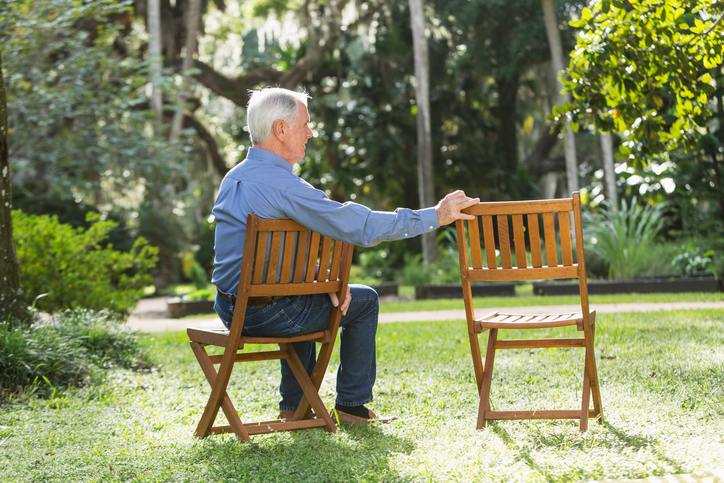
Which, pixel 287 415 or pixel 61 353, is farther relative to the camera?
pixel 61 353

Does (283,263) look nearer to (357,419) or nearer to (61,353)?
(357,419)

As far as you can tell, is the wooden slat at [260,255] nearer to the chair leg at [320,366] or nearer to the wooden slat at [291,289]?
the wooden slat at [291,289]

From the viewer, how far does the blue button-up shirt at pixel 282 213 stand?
2998mm

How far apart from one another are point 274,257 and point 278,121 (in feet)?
2.30

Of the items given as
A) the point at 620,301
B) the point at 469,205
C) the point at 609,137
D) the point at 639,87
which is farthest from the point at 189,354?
the point at 609,137

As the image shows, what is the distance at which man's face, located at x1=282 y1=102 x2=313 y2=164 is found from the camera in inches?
130

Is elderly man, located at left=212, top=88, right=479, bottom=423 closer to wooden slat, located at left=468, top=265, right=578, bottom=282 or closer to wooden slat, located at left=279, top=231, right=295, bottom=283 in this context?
wooden slat, located at left=279, top=231, right=295, bottom=283

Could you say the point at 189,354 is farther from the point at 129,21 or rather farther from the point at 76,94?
the point at 129,21

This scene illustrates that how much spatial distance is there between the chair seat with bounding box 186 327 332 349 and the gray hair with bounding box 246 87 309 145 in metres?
0.94

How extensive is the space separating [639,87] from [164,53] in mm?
16674

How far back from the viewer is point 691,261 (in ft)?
35.2

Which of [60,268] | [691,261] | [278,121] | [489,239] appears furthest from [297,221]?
[691,261]

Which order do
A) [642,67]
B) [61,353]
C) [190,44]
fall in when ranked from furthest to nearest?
[190,44]
[61,353]
[642,67]

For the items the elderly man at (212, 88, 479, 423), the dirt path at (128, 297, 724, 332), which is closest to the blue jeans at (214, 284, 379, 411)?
the elderly man at (212, 88, 479, 423)
